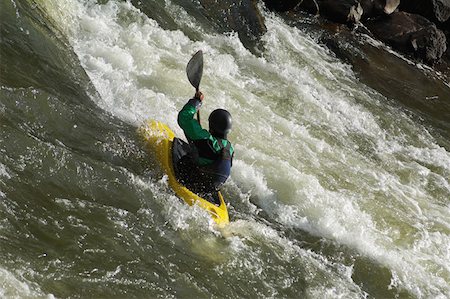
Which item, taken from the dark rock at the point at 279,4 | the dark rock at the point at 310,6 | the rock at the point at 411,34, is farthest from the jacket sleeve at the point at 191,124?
the rock at the point at 411,34

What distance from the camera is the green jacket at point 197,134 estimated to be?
4762 millimetres

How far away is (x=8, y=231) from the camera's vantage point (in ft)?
11.0

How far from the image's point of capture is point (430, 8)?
1375 centimetres

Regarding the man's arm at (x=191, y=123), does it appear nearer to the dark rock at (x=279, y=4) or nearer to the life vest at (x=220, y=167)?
the life vest at (x=220, y=167)

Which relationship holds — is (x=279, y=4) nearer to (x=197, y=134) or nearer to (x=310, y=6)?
(x=310, y=6)

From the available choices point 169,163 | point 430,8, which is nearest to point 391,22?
point 430,8

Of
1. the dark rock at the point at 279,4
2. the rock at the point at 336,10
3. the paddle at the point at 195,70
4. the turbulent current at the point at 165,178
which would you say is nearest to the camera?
the turbulent current at the point at 165,178

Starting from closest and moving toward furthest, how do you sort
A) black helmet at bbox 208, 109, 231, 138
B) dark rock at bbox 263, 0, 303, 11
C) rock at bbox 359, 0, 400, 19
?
1. black helmet at bbox 208, 109, 231, 138
2. dark rock at bbox 263, 0, 303, 11
3. rock at bbox 359, 0, 400, 19

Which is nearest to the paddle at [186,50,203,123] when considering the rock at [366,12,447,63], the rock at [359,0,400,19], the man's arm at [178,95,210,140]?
the man's arm at [178,95,210,140]

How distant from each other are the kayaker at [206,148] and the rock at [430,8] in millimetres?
10522

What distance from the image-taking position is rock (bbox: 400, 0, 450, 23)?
1366 cm

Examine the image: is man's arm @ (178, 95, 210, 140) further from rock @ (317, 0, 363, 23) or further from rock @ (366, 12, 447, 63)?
rock @ (366, 12, 447, 63)

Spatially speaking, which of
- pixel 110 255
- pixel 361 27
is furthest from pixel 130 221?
pixel 361 27

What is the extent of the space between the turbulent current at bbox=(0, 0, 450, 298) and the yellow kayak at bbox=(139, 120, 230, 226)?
0.08m
